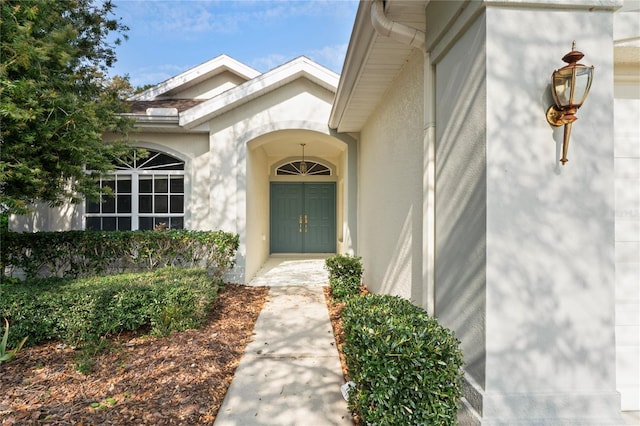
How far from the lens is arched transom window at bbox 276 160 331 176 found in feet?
38.0

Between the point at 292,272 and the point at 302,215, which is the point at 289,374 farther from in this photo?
the point at 302,215

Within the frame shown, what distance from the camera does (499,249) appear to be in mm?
2074

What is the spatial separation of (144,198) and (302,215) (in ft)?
18.1

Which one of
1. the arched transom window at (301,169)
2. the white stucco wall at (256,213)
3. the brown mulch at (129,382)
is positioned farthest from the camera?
the arched transom window at (301,169)

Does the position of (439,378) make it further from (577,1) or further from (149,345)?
(149,345)

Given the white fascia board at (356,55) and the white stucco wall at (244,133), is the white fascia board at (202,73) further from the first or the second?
the white fascia board at (356,55)

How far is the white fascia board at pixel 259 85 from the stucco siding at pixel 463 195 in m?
4.47

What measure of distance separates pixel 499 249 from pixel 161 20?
8458 millimetres

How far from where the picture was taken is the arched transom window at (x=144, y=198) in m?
7.30

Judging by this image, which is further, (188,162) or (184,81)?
(184,81)

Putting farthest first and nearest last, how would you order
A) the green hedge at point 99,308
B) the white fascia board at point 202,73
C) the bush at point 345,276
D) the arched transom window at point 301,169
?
the arched transom window at point 301,169 → the white fascia board at point 202,73 → the bush at point 345,276 → the green hedge at point 99,308

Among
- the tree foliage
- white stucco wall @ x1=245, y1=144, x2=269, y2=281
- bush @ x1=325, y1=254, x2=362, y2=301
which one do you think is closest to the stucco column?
bush @ x1=325, y1=254, x2=362, y2=301

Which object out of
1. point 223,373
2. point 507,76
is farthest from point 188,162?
point 507,76

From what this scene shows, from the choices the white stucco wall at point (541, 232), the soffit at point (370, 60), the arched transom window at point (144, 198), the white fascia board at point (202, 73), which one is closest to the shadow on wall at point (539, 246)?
the white stucco wall at point (541, 232)
